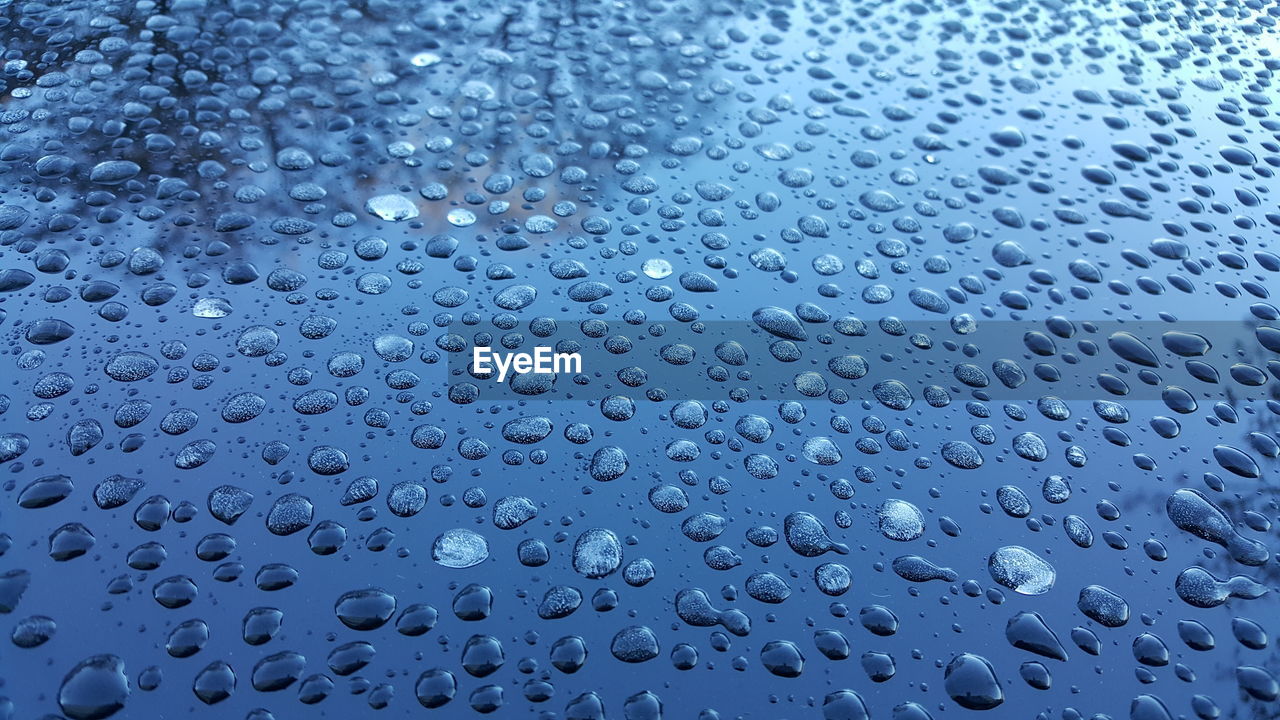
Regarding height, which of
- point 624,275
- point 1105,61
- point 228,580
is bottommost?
point 228,580

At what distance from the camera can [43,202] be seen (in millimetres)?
1938

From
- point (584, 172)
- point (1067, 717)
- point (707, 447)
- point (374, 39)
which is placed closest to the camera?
point (1067, 717)

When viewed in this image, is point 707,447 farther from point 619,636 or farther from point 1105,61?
point 1105,61

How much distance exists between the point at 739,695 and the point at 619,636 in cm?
19

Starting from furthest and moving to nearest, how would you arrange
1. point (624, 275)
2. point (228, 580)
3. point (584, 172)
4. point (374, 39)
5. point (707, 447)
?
point (374, 39) < point (584, 172) < point (624, 275) < point (707, 447) < point (228, 580)

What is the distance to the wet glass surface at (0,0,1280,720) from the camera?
129cm

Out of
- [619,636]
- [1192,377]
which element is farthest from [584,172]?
[1192,377]

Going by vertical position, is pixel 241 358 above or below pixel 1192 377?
below

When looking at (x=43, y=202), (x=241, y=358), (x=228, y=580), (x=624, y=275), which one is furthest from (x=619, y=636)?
(x=43, y=202)

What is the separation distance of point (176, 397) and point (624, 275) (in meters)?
0.87

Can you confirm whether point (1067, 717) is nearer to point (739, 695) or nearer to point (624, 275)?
point (739, 695)

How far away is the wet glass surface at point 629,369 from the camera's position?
4.24ft

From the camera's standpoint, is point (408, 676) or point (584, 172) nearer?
point (408, 676)

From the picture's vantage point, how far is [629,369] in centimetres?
166
